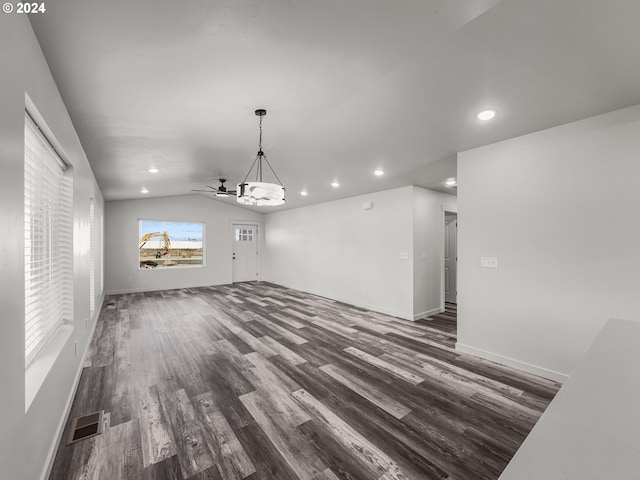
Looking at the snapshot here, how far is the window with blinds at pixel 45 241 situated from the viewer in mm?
1683

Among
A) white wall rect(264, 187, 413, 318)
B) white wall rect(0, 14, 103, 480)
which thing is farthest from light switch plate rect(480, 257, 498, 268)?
white wall rect(0, 14, 103, 480)

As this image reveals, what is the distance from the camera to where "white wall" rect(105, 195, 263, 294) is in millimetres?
7211

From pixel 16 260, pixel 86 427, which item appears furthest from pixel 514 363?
pixel 16 260

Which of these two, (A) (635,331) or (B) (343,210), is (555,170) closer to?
(A) (635,331)

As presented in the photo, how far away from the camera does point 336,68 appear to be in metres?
1.99

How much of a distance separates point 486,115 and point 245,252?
8099mm

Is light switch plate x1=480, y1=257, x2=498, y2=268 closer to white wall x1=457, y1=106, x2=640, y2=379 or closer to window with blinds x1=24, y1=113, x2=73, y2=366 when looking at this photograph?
white wall x1=457, y1=106, x2=640, y2=379

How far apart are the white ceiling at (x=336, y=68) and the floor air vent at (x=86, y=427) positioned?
2.51 m

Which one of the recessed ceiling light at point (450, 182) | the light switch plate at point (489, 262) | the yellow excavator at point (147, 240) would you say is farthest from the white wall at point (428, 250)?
the yellow excavator at point (147, 240)

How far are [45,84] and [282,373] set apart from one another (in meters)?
2.94

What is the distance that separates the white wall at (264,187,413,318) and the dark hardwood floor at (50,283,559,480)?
1122 mm

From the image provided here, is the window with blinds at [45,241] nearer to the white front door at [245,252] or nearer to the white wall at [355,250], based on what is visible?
the white wall at [355,250]

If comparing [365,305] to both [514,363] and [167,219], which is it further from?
[167,219]

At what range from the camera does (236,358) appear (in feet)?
10.6
